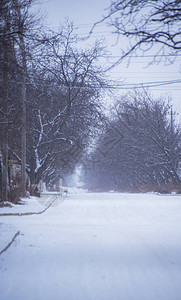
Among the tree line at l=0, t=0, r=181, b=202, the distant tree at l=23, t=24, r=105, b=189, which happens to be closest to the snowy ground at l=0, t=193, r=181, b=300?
the tree line at l=0, t=0, r=181, b=202

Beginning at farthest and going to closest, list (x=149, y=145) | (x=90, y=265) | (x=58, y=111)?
1. (x=149, y=145)
2. (x=58, y=111)
3. (x=90, y=265)

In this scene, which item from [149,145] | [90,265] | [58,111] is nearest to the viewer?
[90,265]

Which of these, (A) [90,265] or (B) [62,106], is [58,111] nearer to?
(B) [62,106]

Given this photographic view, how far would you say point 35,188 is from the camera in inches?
928

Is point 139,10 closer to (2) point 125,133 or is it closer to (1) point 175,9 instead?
(1) point 175,9

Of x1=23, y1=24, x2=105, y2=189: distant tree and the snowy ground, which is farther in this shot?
x1=23, y1=24, x2=105, y2=189: distant tree

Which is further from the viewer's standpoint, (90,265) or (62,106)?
(62,106)

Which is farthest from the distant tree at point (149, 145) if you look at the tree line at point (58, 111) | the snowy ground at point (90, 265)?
the snowy ground at point (90, 265)

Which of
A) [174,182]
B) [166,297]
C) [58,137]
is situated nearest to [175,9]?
[166,297]

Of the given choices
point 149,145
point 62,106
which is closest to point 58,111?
point 62,106

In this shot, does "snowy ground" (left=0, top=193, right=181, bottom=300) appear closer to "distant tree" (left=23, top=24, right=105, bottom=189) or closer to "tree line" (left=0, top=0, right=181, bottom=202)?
"tree line" (left=0, top=0, right=181, bottom=202)

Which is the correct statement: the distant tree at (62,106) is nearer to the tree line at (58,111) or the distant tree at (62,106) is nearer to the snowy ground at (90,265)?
the tree line at (58,111)

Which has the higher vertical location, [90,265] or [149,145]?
[149,145]

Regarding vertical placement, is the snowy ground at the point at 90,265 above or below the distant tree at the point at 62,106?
below
